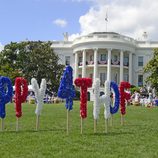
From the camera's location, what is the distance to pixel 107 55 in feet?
237

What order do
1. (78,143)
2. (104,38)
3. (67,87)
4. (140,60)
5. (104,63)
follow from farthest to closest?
(140,60), (104,63), (104,38), (67,87), (78,143)

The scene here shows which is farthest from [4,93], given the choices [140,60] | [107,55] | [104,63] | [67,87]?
[140,60]

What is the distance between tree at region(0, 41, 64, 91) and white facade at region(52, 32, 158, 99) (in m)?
9.43

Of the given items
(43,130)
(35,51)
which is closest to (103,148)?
(43,130)

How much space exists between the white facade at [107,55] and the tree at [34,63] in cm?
943

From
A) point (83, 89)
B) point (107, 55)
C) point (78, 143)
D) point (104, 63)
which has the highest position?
point (107, 55)

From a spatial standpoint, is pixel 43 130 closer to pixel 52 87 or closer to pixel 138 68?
pixel 52 87

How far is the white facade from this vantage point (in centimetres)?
7075

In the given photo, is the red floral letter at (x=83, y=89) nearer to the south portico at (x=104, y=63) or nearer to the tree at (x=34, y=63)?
the tree at (x=34, y=63)

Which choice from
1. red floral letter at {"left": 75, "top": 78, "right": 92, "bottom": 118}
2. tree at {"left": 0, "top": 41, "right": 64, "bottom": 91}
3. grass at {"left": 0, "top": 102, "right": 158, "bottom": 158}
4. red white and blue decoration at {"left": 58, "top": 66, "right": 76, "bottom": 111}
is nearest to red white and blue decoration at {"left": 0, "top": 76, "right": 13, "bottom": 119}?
grass at {"left": 0, "top": 102, "right": 158, "bottom": 158}

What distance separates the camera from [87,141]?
12539mm

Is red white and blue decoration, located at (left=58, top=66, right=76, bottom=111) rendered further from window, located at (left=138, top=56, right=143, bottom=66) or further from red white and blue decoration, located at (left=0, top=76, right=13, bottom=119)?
window, located at (left=138, top=56, right=143, bottom=66)

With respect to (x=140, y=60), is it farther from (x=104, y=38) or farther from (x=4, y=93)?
(x=4, y=93)

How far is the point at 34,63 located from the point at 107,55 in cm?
1456
